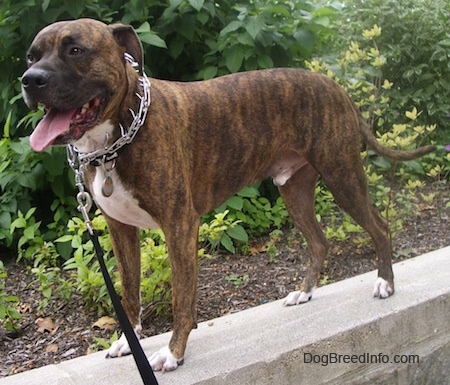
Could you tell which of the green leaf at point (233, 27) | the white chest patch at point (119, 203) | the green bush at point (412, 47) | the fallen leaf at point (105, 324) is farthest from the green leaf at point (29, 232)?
the green bush at point (412, 47)

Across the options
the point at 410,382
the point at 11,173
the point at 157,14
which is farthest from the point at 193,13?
the point at 410,382

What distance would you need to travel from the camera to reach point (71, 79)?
232 centimetres

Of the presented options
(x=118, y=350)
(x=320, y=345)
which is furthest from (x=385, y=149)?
(x=118, y=350)

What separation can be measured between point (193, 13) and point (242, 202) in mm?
1413

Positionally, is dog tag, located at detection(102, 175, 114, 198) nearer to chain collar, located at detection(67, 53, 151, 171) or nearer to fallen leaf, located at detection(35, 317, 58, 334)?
chain collar, located at detection(67, 53, 151, 171)

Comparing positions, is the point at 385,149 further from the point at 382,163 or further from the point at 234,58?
the point at 234,58

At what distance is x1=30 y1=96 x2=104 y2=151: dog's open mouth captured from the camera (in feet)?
7.57

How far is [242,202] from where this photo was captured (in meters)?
4.62

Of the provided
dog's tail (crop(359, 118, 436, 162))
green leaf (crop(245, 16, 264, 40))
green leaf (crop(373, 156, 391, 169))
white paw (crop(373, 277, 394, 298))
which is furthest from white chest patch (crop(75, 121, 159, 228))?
green leaf (crop(373, 156, 391, 169))

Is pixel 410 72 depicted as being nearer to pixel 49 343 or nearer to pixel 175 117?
pixel 175 117

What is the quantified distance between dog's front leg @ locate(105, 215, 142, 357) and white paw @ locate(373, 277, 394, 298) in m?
1.28

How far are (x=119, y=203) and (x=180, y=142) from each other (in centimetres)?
39

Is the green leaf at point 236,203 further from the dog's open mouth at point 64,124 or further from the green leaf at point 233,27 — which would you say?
the dog's open mouth at point 64,124

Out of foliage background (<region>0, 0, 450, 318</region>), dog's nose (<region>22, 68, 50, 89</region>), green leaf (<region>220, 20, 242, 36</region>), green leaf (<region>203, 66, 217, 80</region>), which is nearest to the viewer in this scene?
dog's nose (<region>22, 68, 50, 89</region>)
